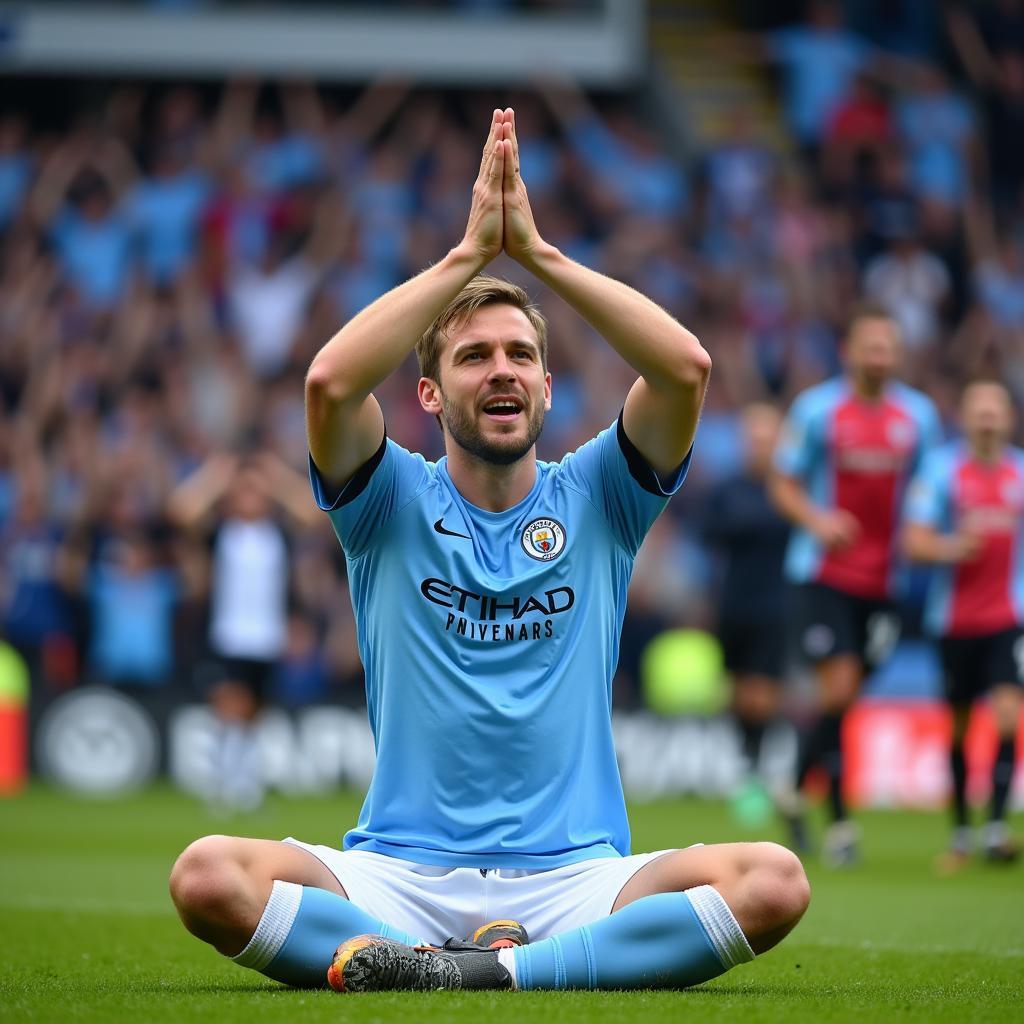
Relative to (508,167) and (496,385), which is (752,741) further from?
(508,167)

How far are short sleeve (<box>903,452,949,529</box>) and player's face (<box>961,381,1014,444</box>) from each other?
11.4 inches

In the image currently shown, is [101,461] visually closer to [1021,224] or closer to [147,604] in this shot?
[147,604]

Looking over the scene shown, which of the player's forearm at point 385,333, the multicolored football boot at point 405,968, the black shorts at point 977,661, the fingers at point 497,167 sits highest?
the fingers at point 497,167

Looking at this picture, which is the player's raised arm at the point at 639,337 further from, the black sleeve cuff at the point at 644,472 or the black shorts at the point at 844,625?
the black shorts at the point at 844,625

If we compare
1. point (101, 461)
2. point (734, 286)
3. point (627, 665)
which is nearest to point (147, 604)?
point (101, 461)

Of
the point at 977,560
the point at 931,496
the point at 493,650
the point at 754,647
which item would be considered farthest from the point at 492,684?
the point at 754,647

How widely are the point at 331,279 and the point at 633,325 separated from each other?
13.7 metres

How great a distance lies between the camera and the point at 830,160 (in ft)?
67.4

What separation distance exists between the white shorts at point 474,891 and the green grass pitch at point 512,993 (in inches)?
9.6

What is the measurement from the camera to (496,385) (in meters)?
5.28

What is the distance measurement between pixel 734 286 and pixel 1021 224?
403 cm

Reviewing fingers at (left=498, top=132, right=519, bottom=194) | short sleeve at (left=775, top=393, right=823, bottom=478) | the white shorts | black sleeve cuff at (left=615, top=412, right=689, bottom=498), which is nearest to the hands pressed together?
fingers at (left=498, top=132, right=519, bottom=194)

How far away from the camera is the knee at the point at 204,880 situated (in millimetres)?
4793

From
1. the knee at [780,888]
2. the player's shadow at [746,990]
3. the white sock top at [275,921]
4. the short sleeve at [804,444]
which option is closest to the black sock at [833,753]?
the short sleeve at [804,444]
